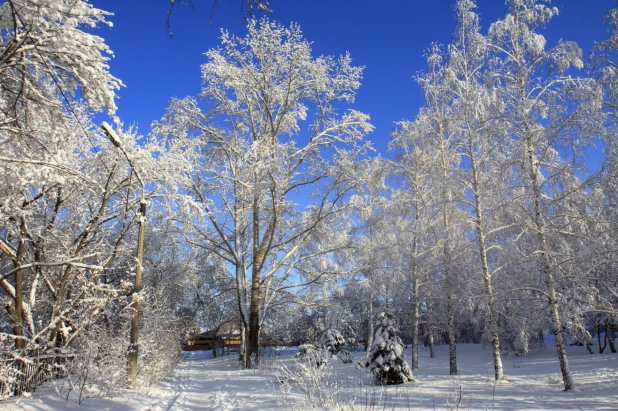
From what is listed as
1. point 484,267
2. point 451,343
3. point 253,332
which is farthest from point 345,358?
point 484,267

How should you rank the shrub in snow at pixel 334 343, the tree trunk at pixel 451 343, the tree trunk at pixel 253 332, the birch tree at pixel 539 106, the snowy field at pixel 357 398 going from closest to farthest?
1. the snowy field at pixel 357 398
2. the birch tree at pixel 539 106
3. the tree trunk at pixel 451 343
4. the tree trunk at pixel 253 332
5. the shrub in snow at pixel 334 343

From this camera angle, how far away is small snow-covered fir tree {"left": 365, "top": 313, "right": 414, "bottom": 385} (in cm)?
1137

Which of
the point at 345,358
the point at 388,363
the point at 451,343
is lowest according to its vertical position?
the point at 345,358

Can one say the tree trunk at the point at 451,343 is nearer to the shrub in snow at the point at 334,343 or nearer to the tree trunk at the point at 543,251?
the tree trunk at the point at 543,251

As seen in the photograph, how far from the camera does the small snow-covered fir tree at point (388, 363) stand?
37.3 feet

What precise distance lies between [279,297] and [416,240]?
11.9 meters

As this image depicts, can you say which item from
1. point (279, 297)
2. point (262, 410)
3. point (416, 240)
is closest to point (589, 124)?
point (416, 240)

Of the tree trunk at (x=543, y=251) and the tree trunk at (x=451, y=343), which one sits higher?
the tree trunk at (x=543, y=251)

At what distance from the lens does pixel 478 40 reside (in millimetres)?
12969

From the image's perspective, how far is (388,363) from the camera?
11.4 m

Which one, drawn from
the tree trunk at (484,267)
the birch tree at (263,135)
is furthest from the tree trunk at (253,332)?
the tree trunk at (484,267)

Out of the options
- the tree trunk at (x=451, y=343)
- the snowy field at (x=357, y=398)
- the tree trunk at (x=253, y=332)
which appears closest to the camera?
the snowy field at (x=357, y=398)

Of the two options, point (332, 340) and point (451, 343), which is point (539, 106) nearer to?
point (451, 343)

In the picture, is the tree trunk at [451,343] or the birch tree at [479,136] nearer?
the birch tree at [479,136]
